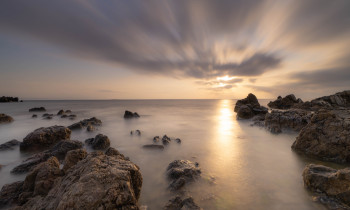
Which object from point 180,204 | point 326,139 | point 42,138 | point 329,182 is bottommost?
point 180,204

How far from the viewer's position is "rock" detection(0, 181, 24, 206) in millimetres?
3675

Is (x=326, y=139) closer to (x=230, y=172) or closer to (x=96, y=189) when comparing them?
(x=230, y=172)

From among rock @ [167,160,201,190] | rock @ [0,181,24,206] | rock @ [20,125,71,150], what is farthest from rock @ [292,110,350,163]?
rock @ [20,125,71,150]

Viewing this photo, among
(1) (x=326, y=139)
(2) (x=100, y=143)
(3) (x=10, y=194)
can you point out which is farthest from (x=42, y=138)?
(1) (x=326, y=139)

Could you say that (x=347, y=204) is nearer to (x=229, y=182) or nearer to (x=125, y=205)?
(x=229, y=182)

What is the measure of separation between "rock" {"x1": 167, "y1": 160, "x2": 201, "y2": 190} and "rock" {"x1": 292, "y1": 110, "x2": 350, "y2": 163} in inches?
213

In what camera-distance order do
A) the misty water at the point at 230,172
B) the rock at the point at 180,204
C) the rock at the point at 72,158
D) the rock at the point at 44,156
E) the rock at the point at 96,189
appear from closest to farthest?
the rock at the point at 96,189
the rock at the point at 180,204
the misty water at the point at 230,172
the rock at the point at 72,158
the rock at the point at 44,156

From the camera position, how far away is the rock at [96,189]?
235 cm

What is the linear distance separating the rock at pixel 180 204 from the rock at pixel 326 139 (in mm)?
6224

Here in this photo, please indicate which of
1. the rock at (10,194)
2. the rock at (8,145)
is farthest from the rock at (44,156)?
the rock at (8,145)

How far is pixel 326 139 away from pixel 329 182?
3784 millimetres

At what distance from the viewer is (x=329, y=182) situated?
3789mm

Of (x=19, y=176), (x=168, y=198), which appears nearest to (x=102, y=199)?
(x=168, y=198)

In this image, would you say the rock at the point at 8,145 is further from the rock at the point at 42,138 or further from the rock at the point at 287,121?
the rock at the point at 287,121
